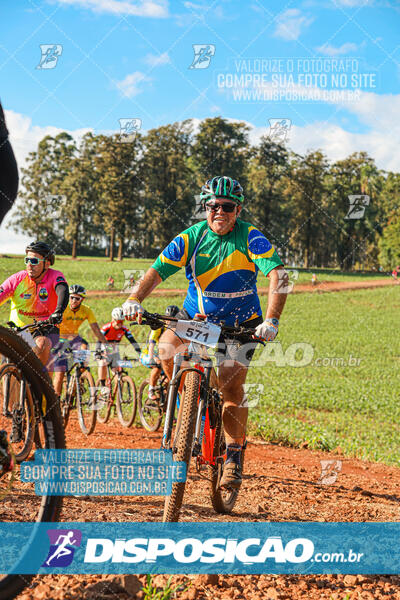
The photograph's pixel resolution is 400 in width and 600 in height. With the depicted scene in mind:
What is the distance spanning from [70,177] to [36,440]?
5087 cm

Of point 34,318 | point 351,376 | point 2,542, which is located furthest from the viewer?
point 351,376

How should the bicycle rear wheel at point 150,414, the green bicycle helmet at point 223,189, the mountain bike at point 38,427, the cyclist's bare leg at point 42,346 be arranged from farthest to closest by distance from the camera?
the bicycle rear wheel at point 150,414 < the cyclist's bare leg at point 42,346 < the green bicycle helmet at point 223,189 < the mountain bike at point 38,427

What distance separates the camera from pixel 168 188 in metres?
55.7

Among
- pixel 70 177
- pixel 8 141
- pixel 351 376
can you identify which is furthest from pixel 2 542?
pixel 70 177

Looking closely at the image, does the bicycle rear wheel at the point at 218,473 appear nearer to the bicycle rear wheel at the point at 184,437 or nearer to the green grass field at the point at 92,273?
the bicycle rear wheel at the point at 184,437

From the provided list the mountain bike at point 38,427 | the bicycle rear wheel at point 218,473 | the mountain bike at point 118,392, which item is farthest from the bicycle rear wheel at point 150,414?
the mountain bike at point 38,427

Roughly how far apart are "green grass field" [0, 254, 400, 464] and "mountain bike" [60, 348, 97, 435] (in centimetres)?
298

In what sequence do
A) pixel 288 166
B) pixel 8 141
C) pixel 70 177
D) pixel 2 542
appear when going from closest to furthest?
pixel 8 141 < pixel 2 542 < pixel 70 177 < pixel 288 166

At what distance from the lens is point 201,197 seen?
4562mm

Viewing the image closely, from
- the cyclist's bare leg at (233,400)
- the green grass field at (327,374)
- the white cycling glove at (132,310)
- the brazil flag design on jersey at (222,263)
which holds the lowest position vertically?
the green grass field at (327,374)

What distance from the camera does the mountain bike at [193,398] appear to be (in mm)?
3803

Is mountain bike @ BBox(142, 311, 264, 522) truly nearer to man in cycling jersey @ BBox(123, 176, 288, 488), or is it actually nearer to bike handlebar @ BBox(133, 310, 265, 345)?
bike handlebar @ BBox(133, 310, 265, 345)

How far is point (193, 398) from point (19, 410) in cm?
139

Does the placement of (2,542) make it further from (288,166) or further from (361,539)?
(288,166)
